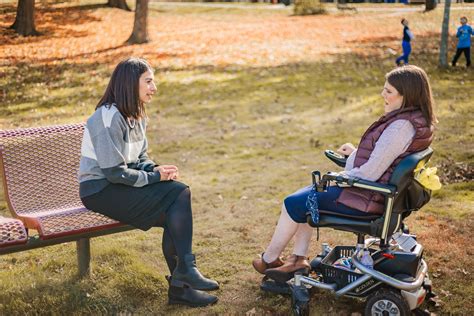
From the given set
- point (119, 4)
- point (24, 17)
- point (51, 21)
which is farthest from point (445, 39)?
point (24, 17)

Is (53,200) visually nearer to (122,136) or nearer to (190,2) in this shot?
(122,136)

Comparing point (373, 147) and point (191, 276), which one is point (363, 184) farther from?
point (191, 276)

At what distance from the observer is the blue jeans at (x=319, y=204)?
4.41 m

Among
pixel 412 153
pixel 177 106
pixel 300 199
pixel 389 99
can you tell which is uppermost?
pixel 389 99

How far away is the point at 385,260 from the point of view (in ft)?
14.2

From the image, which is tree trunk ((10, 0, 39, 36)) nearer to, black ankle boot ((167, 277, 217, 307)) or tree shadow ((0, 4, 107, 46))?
tree shadow ((0, 4, 107, 46))

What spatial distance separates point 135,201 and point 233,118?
6453 millimetres

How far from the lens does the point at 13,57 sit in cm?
799

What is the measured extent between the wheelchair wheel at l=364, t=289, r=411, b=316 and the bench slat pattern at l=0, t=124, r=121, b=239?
1.61 meters

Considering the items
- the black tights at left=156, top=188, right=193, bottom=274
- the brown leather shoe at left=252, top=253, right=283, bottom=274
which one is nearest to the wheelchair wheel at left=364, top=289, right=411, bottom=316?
the brown leather shoe at left=252, top=253, right=283, bottom=274

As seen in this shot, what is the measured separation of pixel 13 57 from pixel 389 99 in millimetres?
4907

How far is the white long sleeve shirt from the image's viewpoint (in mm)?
4270

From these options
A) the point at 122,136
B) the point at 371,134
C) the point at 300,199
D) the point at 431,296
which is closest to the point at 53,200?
the point at 122,136

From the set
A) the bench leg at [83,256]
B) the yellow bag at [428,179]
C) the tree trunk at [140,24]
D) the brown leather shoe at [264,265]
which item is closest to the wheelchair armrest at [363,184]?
the yellow bag at [428,179]
